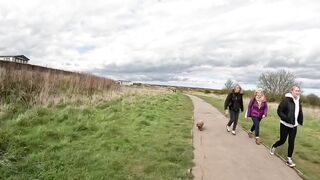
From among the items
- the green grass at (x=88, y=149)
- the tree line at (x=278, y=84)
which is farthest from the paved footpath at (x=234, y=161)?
the tree line at (x=278, y=84)

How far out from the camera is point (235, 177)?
759 centimetres

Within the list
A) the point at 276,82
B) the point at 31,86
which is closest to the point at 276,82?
the point at 276,82

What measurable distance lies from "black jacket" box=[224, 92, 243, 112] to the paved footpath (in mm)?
1396

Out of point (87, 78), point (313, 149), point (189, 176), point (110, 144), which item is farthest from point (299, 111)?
point (87, 78)

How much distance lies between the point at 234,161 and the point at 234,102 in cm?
518

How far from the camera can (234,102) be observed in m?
13.9

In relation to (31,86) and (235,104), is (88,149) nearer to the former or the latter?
(235,104)

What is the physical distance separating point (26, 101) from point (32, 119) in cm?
428

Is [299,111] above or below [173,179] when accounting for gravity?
above

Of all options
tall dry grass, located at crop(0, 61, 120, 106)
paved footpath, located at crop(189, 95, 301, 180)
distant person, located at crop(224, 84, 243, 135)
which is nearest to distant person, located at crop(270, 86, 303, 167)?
paved footpath, located at crop(189, 95, 301, 180)

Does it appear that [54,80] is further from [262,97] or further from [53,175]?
[53,175]

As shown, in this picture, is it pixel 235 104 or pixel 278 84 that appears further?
pixel 278 84

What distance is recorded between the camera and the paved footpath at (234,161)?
7809mm

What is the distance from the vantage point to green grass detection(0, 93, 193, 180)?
7.25 m
